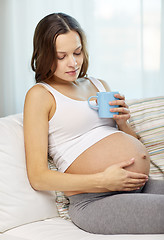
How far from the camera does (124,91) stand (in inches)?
92.0

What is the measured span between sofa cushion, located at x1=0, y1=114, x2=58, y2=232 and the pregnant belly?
170 millimetres

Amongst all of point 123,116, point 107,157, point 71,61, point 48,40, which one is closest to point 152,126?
point 123,116

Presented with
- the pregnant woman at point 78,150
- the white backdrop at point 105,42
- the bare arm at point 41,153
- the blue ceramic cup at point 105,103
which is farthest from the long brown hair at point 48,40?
the white backdrop at point 105,42

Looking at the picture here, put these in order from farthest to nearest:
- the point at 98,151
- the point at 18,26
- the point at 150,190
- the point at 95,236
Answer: the point at 18,26
the point at 150,190
the point at 98,151
the point at 95,236

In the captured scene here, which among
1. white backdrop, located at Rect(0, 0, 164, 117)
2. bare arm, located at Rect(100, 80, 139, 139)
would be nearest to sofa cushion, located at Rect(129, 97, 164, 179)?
bare arm, located at Rect(100, 80, 139, 139)

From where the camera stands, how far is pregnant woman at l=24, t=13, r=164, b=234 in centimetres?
118

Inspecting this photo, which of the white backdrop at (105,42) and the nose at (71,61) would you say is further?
the white backdrop at (105,42)

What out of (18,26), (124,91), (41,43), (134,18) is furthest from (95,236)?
(18,26)

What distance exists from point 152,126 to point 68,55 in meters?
0.57

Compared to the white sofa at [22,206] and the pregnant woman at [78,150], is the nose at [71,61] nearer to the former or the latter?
the pregnant woman at [78,150]

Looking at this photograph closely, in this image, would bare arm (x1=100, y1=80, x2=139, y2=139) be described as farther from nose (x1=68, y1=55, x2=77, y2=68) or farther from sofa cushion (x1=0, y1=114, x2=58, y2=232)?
sofa cushion (x1=0, y1=114, x2=58, y2=232)

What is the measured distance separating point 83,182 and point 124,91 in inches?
48.3

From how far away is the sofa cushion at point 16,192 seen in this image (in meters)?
1.27

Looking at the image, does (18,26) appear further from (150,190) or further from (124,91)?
(150,190)
